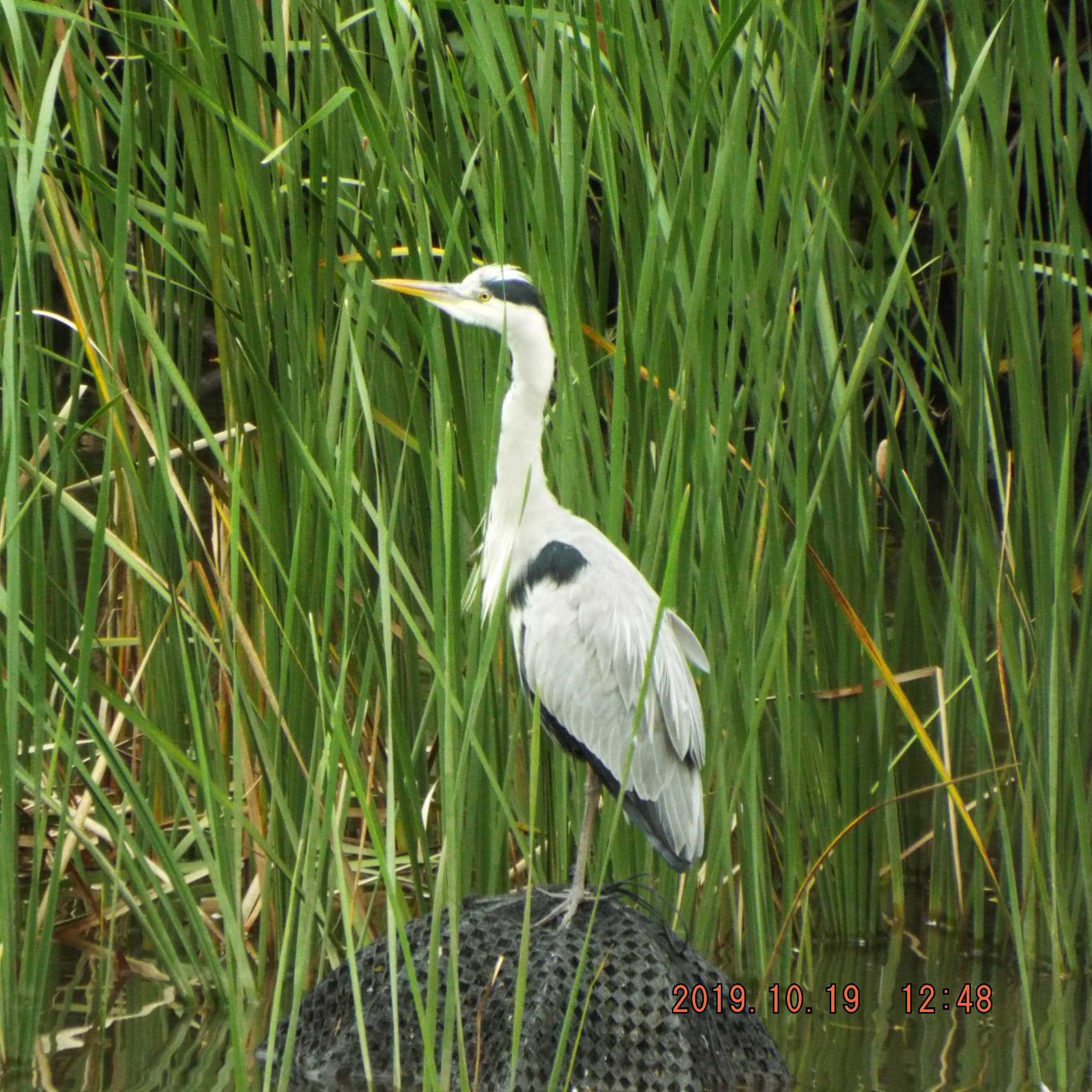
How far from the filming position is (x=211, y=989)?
242 cm

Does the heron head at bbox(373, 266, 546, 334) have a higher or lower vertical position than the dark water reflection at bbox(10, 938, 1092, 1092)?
higher

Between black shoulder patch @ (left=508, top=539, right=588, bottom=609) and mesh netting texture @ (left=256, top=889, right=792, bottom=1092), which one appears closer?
mesh netting texture @ (left=256, top=889, right=792, bottom=1092)

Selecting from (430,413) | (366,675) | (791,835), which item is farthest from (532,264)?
(791,835)

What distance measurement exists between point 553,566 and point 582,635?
12cm

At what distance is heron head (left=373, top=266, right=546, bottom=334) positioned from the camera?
79.7 inches

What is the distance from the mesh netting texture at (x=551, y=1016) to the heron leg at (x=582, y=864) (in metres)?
0.03

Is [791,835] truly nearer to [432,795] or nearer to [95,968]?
[432,795]

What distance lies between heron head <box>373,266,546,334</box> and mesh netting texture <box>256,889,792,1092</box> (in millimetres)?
805

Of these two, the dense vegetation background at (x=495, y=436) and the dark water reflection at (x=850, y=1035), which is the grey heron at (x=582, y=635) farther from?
the dark water reflection at (x=850, y=1035)

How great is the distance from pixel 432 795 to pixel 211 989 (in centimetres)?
53
